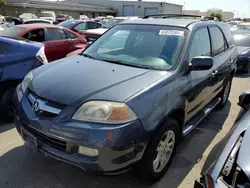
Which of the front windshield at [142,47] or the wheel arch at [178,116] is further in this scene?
the front windshield at [142,47]

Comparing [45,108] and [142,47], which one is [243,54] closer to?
[142,47]

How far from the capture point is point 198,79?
326 cm

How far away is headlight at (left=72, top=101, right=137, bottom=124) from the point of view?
2.21m

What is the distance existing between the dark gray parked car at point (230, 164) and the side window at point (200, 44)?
1304mm

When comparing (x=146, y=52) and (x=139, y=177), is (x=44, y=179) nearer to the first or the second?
(x=139, y=177)

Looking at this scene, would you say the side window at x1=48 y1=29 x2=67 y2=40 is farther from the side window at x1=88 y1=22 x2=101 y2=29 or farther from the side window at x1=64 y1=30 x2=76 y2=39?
the side window at x1=88 y1=22 x2=101 y2=29

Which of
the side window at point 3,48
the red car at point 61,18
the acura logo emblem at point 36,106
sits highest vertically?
the side window at point 3,48

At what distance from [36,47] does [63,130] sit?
2775mm

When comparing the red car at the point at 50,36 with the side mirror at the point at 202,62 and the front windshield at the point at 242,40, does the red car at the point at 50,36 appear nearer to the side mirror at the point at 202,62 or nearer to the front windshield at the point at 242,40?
the side mirror at the point at 202,62

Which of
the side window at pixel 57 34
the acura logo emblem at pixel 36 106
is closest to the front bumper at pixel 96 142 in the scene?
the acura logo emblem at pixel 36 106

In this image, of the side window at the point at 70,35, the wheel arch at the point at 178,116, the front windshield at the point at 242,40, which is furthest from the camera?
the front windshield at the point at 242,40

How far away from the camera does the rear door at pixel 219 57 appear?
3.95 meters

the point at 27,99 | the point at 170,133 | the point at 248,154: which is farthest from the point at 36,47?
the point at 248,154

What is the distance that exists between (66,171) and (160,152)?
1.13 metres
